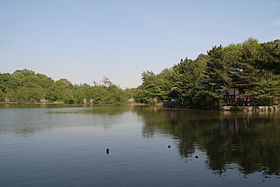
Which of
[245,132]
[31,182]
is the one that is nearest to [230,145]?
[245,132]

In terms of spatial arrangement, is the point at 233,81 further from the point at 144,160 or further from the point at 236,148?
the point at 144,160

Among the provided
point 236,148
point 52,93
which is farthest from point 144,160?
point 52,93

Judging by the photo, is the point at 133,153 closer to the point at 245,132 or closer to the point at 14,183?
the point at 14,183

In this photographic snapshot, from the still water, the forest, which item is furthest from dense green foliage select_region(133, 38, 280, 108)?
the still water

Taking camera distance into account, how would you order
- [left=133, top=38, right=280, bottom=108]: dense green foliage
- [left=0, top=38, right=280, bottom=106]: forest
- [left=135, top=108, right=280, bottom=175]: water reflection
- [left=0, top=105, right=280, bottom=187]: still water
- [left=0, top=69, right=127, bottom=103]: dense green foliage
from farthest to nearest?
1. [left=0, top=69, right=127, bottom=103]: dense green foliage
2. [left=133, top=38, right=280, bottom=108]: dense green foliage
3. [left=0, top=38, right=280, bottom=106]: forest
4. [left=135, top=108, right=280, bottom=175]: water reflection
5. [left=0, top=105, right=280, bottom=187]: still water

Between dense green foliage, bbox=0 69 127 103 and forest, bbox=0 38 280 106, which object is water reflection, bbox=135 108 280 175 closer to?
forest, bbox=0 38 280 106

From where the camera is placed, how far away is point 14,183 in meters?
12.3

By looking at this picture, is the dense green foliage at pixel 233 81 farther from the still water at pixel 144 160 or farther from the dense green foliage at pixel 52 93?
the dense green foliage at pixel 52 93

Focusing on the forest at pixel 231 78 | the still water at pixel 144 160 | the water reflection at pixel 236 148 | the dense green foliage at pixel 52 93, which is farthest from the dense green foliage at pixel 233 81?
the dense green foliage at pixel 52 93

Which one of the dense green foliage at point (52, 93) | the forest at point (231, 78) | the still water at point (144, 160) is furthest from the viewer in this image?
the dense green foliage at point (52, 93)

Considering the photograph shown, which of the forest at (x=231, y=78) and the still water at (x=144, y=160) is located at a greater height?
the forest at (x=231, y=78)

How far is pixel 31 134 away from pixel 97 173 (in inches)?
613

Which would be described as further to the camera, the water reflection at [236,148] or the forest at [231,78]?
the forest at [231,78]

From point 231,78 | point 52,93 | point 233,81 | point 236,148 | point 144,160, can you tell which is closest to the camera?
point 144,160
